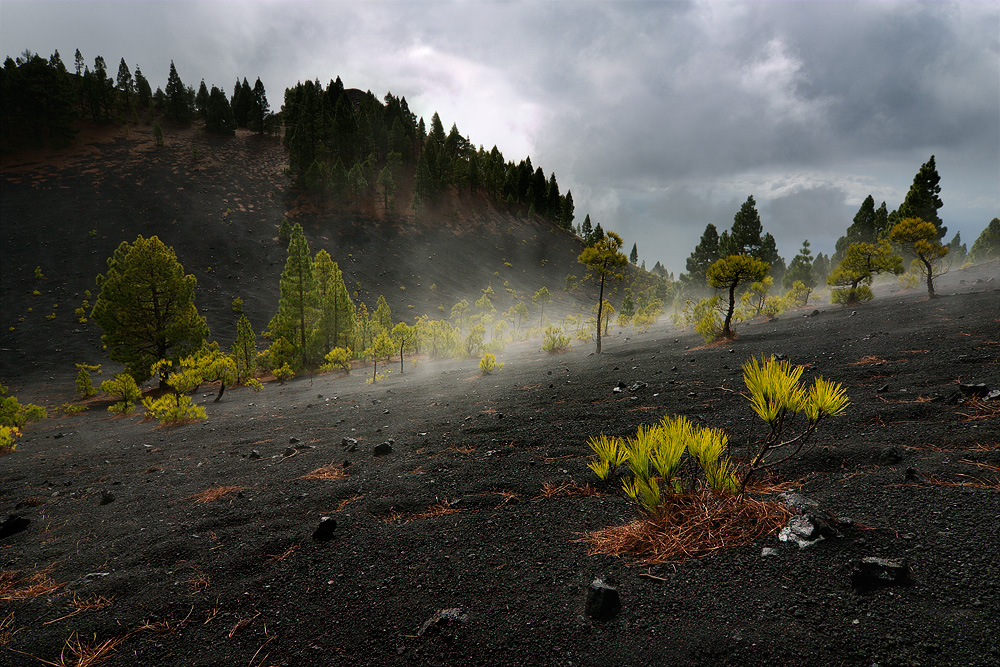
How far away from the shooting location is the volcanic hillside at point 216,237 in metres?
35.9

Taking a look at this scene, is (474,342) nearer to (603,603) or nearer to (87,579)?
(87,579)

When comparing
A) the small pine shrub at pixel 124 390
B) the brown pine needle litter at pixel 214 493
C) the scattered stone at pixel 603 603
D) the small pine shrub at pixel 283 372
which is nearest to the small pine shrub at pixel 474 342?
the small pine shrub at pixel 283 372

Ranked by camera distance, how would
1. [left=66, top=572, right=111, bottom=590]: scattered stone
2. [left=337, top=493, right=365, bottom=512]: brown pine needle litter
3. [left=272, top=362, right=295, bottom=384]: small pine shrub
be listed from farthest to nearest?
[left=272, top=362, right=295, bottom=384]: small pine shrub → [left=337, top=493, right=365, bottom=512]: brown pine needle litter → [left=66, top=572, right=111, bottom=590]: scattered stone

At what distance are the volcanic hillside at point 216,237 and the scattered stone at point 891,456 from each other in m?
27.5

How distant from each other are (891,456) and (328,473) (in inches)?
214

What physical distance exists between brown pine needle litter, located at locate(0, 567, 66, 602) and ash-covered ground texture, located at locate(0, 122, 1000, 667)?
0.06ft

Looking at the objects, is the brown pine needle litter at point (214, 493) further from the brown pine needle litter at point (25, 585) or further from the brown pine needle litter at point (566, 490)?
the brown pine needle litter at point (566, 490)

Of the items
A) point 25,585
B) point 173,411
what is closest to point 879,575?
point 25,585

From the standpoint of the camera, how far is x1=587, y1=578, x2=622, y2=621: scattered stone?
1814mm

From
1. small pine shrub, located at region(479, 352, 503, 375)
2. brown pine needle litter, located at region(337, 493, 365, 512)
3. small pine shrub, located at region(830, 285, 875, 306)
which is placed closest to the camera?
brown pine needle litter, located at region(337, 493, 365, 512)

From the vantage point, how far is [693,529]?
88.3 inches

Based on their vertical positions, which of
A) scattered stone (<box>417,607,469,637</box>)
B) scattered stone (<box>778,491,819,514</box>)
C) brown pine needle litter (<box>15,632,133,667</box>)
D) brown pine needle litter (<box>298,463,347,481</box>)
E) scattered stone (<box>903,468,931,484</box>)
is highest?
scattered stone (<box>903,468,931,484</box>)

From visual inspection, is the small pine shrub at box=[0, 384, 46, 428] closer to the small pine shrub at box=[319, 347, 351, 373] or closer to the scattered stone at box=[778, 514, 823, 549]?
the small pine shrub at box=[319, 347, 351, 373]

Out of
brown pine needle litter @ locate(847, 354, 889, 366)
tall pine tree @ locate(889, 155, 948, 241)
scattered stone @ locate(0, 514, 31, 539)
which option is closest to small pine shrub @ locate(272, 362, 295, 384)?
scattered stone @ locate(0, 514, 31, 539)
